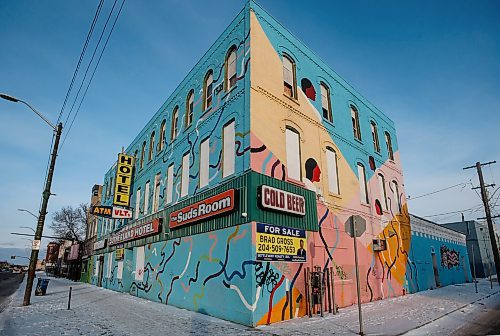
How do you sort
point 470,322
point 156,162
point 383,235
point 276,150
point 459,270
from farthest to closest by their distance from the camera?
point 459,270 → point 156,162 → point 383,235 → point 276,150 → point 470,322

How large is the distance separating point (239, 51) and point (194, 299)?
10.2m

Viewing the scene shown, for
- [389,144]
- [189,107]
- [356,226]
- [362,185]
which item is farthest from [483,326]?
[189,107]

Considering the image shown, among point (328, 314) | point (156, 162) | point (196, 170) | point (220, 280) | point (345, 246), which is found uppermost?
point (156, 162)

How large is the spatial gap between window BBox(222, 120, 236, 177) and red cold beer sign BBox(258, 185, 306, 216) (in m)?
1.87

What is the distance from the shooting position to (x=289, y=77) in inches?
526

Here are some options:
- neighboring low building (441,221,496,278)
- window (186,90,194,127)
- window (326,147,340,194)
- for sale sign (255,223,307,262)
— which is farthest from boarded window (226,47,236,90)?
neighboring low building (441,221,496,278)

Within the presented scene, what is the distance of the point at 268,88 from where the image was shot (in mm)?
11797

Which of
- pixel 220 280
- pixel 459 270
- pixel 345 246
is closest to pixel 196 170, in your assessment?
pixel 220 280

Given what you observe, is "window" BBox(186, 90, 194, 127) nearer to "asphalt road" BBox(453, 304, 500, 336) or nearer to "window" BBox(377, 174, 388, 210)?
"window" BBox(377, 174, 388, 210)

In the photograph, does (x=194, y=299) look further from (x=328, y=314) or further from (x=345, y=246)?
(x=345, y=246)

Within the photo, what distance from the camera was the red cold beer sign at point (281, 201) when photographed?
9852mm

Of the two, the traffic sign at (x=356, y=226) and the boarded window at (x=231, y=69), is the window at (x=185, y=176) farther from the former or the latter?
the traffic sign at (x=356, y=226)

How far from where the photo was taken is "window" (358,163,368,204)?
1596cm

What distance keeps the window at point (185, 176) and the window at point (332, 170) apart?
688 cm
